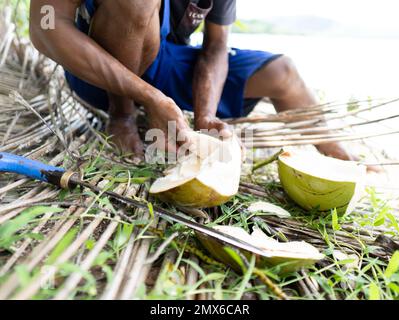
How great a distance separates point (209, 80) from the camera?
1.36 meters

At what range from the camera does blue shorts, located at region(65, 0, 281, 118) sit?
136 cm

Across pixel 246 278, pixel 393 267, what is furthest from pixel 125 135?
pixel 393 267

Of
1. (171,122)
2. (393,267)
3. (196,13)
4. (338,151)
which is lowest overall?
(338,151)

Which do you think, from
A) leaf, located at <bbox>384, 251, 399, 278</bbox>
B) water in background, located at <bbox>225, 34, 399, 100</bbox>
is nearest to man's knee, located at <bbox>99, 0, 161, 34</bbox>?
leaf, located at <bbox>384, 251, 399, 278</bbox>

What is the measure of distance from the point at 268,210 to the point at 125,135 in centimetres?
59

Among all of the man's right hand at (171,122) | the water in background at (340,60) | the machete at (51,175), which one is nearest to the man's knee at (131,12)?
the man's right hand at (171,122)

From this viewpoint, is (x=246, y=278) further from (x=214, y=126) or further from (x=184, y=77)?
(x=184, y=77)

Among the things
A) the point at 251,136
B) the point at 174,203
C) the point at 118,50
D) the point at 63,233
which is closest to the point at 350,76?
the point at 251,136

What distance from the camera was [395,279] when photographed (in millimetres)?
655

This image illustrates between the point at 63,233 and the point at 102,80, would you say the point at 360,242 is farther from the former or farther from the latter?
the point at 102,80

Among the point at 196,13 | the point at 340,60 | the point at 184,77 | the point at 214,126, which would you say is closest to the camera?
the point at 214,126

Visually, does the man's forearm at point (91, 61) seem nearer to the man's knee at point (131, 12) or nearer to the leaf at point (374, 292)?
the man's knee at point (131, 12)

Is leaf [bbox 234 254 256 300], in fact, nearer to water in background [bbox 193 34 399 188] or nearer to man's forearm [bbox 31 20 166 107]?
man's forearm [bbox 31 20 166 107]

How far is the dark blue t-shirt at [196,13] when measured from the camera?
52.1 inches
